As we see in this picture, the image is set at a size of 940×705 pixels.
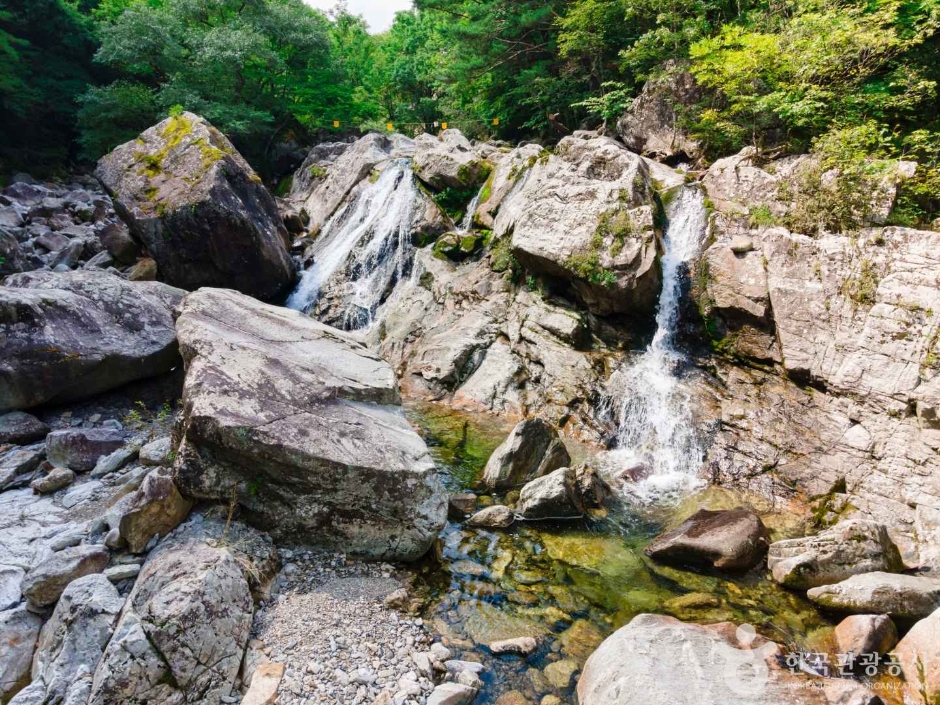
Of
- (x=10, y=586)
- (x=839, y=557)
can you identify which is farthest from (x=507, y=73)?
(x=10, y=586)

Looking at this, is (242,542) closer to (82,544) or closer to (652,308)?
(82,544)

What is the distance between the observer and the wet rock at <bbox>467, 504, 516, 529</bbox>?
785 centimetres

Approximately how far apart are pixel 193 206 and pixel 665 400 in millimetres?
13986

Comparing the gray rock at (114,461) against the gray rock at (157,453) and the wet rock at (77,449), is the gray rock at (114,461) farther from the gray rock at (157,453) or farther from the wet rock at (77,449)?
the gray rock at (157,453)

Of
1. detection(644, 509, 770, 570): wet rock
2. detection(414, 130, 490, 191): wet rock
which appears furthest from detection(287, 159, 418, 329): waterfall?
detection(644, 509, 770, 570): wet rock

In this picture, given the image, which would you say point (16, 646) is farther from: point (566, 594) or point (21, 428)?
point (566, 594)

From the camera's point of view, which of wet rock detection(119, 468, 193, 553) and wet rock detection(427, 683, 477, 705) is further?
wet rock detection(119, 468, 193, 553)

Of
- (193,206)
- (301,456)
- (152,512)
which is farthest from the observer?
(193,206)

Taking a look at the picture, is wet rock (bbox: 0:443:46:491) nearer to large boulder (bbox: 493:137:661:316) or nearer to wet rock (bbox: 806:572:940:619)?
large boulder (bbox: 493:137:661:316)

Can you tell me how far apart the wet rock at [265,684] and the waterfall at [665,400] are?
22.4 ft

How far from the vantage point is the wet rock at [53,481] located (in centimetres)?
710

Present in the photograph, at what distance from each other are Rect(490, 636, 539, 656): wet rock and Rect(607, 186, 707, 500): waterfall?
4.40m

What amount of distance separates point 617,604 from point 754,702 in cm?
206

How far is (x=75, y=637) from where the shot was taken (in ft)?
14.9
